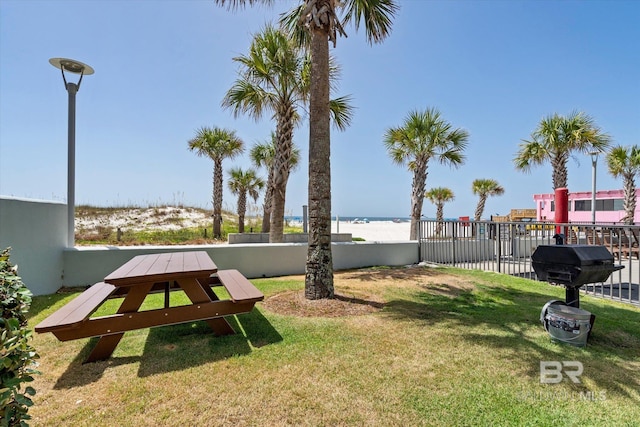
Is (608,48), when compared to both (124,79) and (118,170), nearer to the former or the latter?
(124,79)

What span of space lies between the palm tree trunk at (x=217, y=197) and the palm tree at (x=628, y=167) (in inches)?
867

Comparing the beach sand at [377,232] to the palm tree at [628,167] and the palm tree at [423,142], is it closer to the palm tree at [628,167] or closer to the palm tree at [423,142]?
the palm tree at [423,142]

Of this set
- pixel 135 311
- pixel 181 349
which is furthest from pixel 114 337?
pixel 181 349

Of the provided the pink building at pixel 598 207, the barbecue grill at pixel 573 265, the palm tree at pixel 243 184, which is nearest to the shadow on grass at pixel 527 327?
the barbecue grill at pixel 573 265

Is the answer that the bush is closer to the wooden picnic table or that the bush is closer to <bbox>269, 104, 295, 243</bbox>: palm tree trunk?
the wooden picnic table

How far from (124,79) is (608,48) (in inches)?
651

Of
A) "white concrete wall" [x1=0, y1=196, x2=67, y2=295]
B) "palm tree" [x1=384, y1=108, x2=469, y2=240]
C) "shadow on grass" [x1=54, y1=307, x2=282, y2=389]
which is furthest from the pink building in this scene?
"white concrete wall" [x1=0, y1=196, x2=67, y2=295]

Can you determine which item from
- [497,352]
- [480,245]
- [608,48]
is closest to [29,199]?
[497,352]

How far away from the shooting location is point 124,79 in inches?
347

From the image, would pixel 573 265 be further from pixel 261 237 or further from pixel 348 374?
pixel 261 237

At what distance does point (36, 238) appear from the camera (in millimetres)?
4918

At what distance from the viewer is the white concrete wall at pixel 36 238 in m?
4.37

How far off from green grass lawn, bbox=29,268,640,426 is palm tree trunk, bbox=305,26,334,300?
0.85 metres

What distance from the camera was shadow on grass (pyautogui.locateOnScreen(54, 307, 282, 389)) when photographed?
8.70 ft
